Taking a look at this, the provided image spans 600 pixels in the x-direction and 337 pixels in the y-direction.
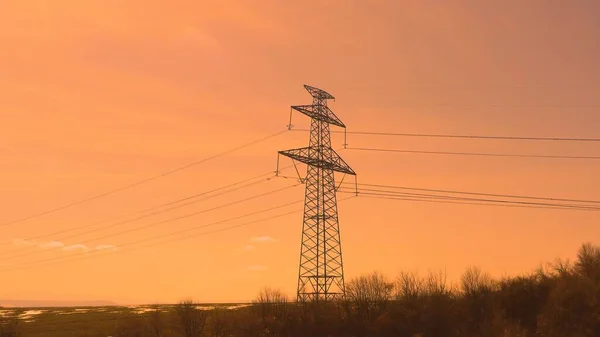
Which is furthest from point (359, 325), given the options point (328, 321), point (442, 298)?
point (442, 298)

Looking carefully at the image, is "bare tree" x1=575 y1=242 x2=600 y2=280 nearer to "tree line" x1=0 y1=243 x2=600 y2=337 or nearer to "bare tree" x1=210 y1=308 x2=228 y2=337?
"tree line" x1=0 y1=243 x2=600 y2=337

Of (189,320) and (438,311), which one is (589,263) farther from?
(189,320)

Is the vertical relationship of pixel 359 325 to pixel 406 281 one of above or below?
below

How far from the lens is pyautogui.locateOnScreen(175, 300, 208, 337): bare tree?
324 ft

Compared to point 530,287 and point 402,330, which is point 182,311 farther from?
point 530,287

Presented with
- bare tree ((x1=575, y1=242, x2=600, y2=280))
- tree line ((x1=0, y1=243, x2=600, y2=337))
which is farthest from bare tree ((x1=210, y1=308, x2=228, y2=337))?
bare tree ((x1=575, y1=242, x2=600, y2=280))

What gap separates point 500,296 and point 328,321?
27.5m

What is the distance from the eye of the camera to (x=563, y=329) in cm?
7181

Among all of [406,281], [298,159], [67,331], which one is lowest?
[67,331]

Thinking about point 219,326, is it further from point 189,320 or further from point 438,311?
point 438,311

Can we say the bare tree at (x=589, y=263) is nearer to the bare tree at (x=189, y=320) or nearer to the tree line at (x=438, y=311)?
the tree line at (x=438, y=311)

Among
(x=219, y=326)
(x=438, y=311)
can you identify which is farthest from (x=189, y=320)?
(x=438, y=311)

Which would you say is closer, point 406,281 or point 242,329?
point 242,329

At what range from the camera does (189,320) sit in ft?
330
